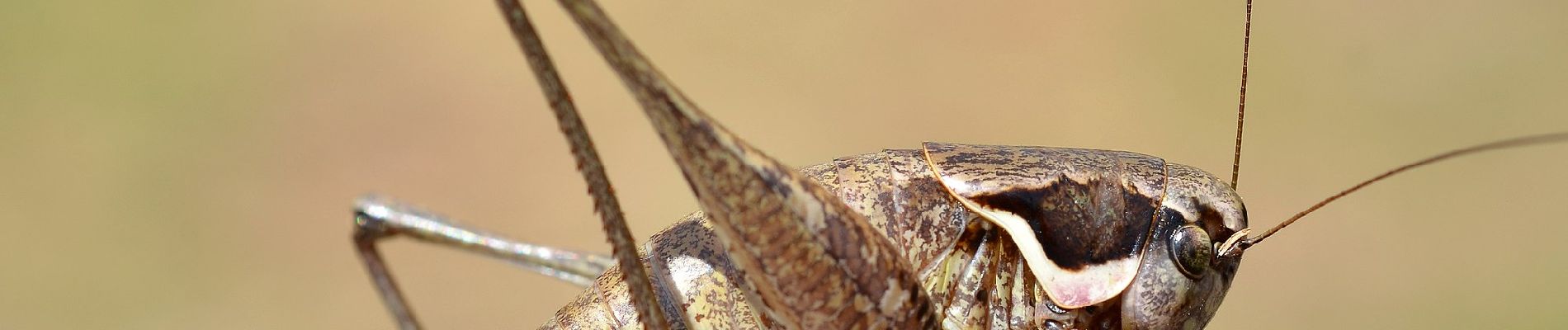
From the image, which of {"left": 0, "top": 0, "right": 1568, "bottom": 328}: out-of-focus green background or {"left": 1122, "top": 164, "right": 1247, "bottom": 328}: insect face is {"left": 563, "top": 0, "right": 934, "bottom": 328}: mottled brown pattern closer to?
{"left": 1122, "top": 164, "right": 1247, "bottom": 328}: insect face

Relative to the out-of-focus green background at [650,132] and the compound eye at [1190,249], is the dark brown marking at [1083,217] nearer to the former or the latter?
the compound eye at [1190,249]

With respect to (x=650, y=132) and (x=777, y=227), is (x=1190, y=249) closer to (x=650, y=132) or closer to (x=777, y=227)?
(x=777, y=227)

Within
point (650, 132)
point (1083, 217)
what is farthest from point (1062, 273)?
point (650, 132)

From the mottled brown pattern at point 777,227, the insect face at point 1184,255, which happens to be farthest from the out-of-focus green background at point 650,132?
the mottled brown pattern at point 777,227

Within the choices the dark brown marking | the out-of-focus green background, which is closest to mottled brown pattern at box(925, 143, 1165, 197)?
the dark brown marking

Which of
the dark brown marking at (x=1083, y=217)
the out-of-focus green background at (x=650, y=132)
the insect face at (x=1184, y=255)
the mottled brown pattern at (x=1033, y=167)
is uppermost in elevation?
the out-of-focus green background at (x=650, y=132)

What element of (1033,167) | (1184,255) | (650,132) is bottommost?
(1184,255)
